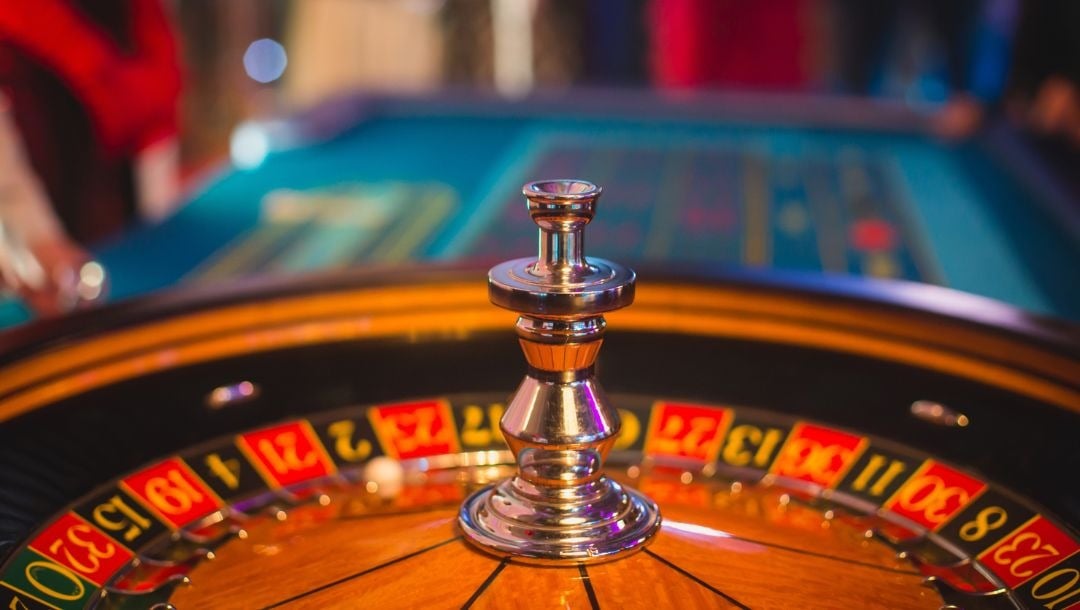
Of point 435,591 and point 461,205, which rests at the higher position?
point 435,591

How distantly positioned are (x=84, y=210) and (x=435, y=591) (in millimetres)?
4228

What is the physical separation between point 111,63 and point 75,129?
0.96 metres

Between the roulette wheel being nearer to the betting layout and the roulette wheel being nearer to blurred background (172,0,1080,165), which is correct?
the betting layout

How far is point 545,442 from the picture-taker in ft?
3.41

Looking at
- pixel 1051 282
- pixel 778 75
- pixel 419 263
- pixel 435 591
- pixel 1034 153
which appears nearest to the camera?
pixel 435 591

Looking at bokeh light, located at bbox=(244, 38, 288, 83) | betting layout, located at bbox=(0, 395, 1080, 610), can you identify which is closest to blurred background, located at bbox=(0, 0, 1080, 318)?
bokeh light, located at bbox=(244, 38, 288, 83)

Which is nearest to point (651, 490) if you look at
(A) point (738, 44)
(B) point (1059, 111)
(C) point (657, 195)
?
(C) point (657, 195)

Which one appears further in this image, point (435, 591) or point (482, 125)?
point (482, 125)

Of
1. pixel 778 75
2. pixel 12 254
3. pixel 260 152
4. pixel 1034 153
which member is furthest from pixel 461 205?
pixel 778 75

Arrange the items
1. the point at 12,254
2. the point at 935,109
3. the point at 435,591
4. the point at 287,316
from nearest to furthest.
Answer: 1. the point at 435,591
2. the point at 287,316
3. the point at 12,254
4. the point at 935,109

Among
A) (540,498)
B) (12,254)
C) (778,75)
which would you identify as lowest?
(778,75)

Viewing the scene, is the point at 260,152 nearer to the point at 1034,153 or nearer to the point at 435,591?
the point at 1034,153

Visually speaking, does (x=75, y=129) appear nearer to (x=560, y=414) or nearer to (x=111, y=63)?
(x=111, y=63)

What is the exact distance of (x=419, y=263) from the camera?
168 cm
